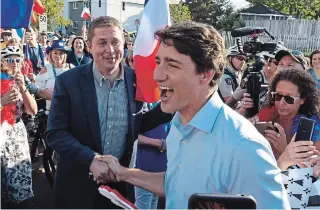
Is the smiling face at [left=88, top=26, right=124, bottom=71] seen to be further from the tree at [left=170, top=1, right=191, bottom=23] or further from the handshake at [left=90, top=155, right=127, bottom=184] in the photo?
the tree at [left=170, top=1, right=191, bottom=23]

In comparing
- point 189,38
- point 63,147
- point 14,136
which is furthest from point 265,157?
point 14,136

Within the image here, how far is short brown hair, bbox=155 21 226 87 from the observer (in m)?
1.60

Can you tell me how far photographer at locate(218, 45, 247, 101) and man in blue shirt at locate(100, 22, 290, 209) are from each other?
316 cm

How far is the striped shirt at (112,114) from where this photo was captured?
2535mm

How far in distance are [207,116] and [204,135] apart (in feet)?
0.26

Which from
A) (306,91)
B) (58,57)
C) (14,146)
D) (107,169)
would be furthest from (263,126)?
(58,57)

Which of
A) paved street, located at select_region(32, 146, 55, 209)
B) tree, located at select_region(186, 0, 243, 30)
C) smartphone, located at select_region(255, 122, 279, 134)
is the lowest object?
paved street, located at select_region(32, 146, 55, 209)

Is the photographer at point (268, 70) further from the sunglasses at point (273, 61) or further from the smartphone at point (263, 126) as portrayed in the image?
the smartphone at point (263, 126)

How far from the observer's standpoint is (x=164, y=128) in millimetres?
3629

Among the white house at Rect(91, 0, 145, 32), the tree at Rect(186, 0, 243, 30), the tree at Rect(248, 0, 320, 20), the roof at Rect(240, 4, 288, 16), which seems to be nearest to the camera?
the tree at Rect(248, 0, 320, 20)

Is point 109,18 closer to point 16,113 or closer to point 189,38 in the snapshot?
point 189,38

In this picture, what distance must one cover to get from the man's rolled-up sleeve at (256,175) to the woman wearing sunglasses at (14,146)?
3.08 m

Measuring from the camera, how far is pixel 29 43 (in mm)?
8617

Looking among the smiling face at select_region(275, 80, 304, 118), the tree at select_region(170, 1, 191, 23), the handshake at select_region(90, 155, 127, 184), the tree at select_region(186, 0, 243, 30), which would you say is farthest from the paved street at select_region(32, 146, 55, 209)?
the tree at select_region(186, 0, 243, 30)
